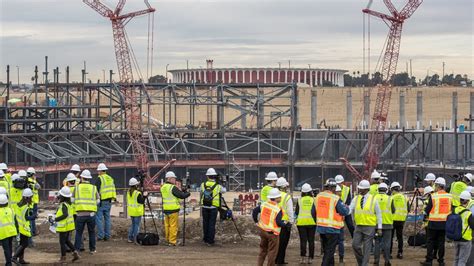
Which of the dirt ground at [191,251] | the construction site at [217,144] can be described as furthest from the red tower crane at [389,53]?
the dirt ground at [191,251]

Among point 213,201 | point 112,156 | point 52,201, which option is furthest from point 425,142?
point 213,201

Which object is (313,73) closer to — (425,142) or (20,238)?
(425,142)

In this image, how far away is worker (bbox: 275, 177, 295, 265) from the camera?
2272 cm

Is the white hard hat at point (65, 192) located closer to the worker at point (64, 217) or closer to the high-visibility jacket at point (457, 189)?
the worker at point (64, 217)

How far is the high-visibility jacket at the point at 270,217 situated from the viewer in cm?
2122

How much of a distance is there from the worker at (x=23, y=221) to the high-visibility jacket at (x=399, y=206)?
26.2ft

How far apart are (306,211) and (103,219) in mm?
6763

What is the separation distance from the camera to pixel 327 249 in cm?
2241

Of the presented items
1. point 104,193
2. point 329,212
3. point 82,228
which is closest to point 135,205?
point 104,193

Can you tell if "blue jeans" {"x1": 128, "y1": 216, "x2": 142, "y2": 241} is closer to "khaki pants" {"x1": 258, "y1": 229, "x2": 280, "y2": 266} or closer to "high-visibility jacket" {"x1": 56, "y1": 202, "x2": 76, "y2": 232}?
"high-visibility jacket" {"x1": 56, "y1": 202, "x2": 76, "y2": 232}

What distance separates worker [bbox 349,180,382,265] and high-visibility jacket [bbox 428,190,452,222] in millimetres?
1668

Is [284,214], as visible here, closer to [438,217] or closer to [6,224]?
[438,217]

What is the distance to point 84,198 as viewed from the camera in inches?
973

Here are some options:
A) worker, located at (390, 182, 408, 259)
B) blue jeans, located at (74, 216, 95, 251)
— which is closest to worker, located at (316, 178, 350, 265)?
worker, located at (390, 182, 408, 259)
